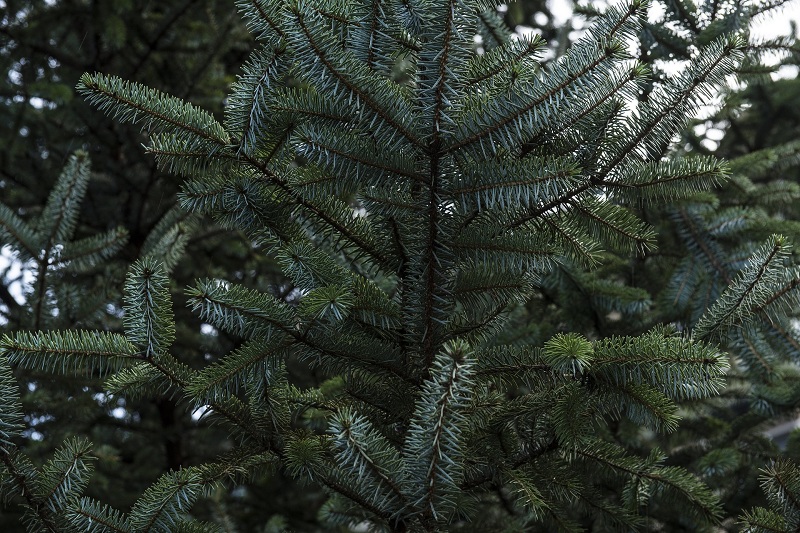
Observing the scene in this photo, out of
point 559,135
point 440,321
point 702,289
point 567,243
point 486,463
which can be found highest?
point 702,289

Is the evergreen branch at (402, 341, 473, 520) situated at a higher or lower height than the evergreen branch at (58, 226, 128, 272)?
lower

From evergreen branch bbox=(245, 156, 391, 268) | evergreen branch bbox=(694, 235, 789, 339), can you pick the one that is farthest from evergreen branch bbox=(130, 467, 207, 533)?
evergreen branch bbox=(694, 235, 789, 339)

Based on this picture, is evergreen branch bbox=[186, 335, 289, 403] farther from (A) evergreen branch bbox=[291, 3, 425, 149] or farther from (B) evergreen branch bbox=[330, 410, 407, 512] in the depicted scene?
(A) evergreen branch bbox=[291, 3, 425, 149]

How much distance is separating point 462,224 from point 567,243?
37cm

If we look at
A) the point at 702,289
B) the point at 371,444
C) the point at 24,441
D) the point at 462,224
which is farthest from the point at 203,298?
the point at 24,441

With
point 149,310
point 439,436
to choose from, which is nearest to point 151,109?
point 149,310

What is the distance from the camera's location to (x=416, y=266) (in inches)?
Answer: 75.5

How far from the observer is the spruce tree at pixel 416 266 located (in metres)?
1.67

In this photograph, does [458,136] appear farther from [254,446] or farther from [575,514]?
[575,514]

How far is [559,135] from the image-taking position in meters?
1.99

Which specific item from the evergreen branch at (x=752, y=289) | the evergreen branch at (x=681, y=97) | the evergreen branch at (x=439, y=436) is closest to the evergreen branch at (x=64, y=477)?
the evergreen branch at (x=439, y=436)

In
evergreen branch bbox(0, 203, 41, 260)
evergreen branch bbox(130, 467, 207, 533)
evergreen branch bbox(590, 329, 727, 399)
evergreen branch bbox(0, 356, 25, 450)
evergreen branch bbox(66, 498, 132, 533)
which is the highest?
evergreen branch bbox(0, 203, 41, 260)

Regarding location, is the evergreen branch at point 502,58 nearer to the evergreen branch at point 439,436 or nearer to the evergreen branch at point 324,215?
the evergreen branch at point 324,215

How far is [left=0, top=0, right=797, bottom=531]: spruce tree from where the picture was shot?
1.67 meters
